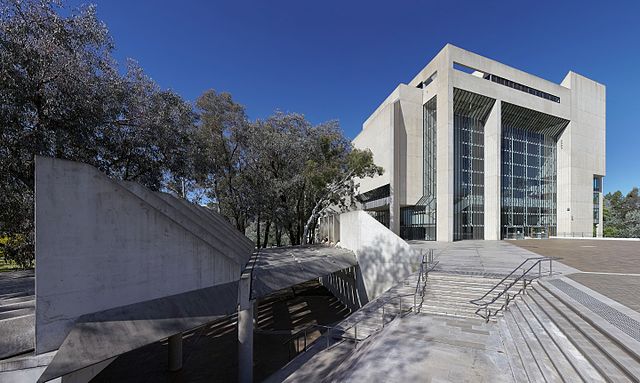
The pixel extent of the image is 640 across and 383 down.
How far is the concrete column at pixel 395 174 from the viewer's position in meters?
31.4

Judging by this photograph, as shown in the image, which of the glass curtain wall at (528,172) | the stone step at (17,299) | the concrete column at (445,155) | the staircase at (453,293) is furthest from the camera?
the glass curtain wall at (528,172)

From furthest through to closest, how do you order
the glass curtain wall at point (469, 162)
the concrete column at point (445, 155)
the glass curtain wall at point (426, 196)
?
1. the glass curtain wall at point (426, 196)
2. the glass curtain wall at point (469, 162)
3. the concrete column at point (445, 155)

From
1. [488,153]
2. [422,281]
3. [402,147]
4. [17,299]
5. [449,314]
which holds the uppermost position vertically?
[402,147]

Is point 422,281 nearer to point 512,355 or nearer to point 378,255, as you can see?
point 378,255

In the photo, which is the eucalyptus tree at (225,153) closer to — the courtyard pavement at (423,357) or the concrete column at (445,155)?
the courtyard pavement at (423,357)

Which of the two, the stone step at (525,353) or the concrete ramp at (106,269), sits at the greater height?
the concrete ramp at (106,269)

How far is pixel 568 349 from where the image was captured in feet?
16.6

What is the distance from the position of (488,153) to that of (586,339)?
32.0m

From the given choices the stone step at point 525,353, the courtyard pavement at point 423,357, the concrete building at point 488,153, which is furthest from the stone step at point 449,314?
the concrete building at point 488,153

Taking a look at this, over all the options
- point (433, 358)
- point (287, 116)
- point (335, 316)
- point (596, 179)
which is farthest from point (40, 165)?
point (596, 179)

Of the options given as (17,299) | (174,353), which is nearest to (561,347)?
(17,299)

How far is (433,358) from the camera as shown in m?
5.91

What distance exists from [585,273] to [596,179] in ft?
137

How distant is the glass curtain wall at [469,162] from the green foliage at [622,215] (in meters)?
33.6
